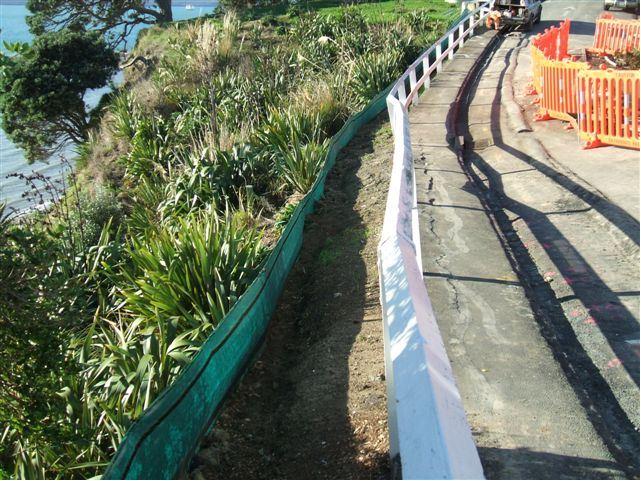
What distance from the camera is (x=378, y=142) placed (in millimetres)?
12422

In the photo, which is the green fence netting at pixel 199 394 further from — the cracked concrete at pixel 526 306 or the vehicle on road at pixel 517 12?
the vehicle on road at pixel 517 12

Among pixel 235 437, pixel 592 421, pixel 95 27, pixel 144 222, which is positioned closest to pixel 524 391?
pixel 592 421

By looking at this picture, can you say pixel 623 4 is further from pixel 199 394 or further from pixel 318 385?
pixel 199 394

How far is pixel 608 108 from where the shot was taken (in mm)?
11047

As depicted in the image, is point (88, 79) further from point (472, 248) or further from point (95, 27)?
point (472, 248)

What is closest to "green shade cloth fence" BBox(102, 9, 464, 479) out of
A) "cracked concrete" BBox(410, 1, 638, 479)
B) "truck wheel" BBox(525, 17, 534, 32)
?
"cracked concrete" BBox(410, 1, 638, 479)

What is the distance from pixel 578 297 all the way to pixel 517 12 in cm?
2189

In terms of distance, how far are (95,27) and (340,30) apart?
72.2 feet

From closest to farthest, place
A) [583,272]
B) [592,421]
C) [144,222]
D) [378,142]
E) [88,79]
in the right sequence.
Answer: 1. [592,421]
2. [583,272]
3. [144,222]
4. [378,142]
5. [88,79]

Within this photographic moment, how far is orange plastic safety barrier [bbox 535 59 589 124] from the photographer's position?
12.6 metres

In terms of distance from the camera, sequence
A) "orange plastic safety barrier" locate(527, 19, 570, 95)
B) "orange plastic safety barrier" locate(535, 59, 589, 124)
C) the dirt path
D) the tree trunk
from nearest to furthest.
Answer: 1. the dirt path
2. "orange plastic safety barrier" locate(535, 59, 589, 124)
3. "orange plastic safety barrier" locate(527, 19, 570, 95)
4. the tree trunk

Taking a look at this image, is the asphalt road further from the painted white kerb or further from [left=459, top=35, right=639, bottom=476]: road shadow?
the painted white kerb

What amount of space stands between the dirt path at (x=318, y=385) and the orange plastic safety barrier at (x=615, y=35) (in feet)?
48.8

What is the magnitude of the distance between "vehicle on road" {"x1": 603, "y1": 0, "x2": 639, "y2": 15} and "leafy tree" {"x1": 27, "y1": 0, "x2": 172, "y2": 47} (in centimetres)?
2466
